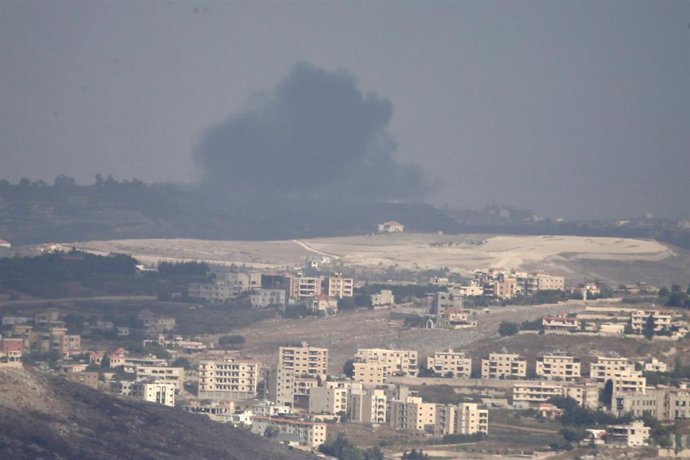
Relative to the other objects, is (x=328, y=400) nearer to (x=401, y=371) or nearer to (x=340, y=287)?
(x=401, y=371)

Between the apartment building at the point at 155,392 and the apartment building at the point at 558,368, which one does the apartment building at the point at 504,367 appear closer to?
the apartment building at the point at 558,368

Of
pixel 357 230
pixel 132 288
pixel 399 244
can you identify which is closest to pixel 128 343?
pixel 132 288

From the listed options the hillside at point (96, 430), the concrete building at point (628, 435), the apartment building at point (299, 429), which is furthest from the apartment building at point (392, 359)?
the hillside at point (96, 430)

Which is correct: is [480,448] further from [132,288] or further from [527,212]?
[527,212]

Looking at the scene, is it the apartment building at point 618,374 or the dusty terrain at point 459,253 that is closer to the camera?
the apartment building at point 618,374

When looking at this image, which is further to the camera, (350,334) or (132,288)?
(132,288)

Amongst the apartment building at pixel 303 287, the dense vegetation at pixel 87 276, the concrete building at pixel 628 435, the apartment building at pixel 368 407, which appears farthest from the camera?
the apartment building at pixel 303 287
